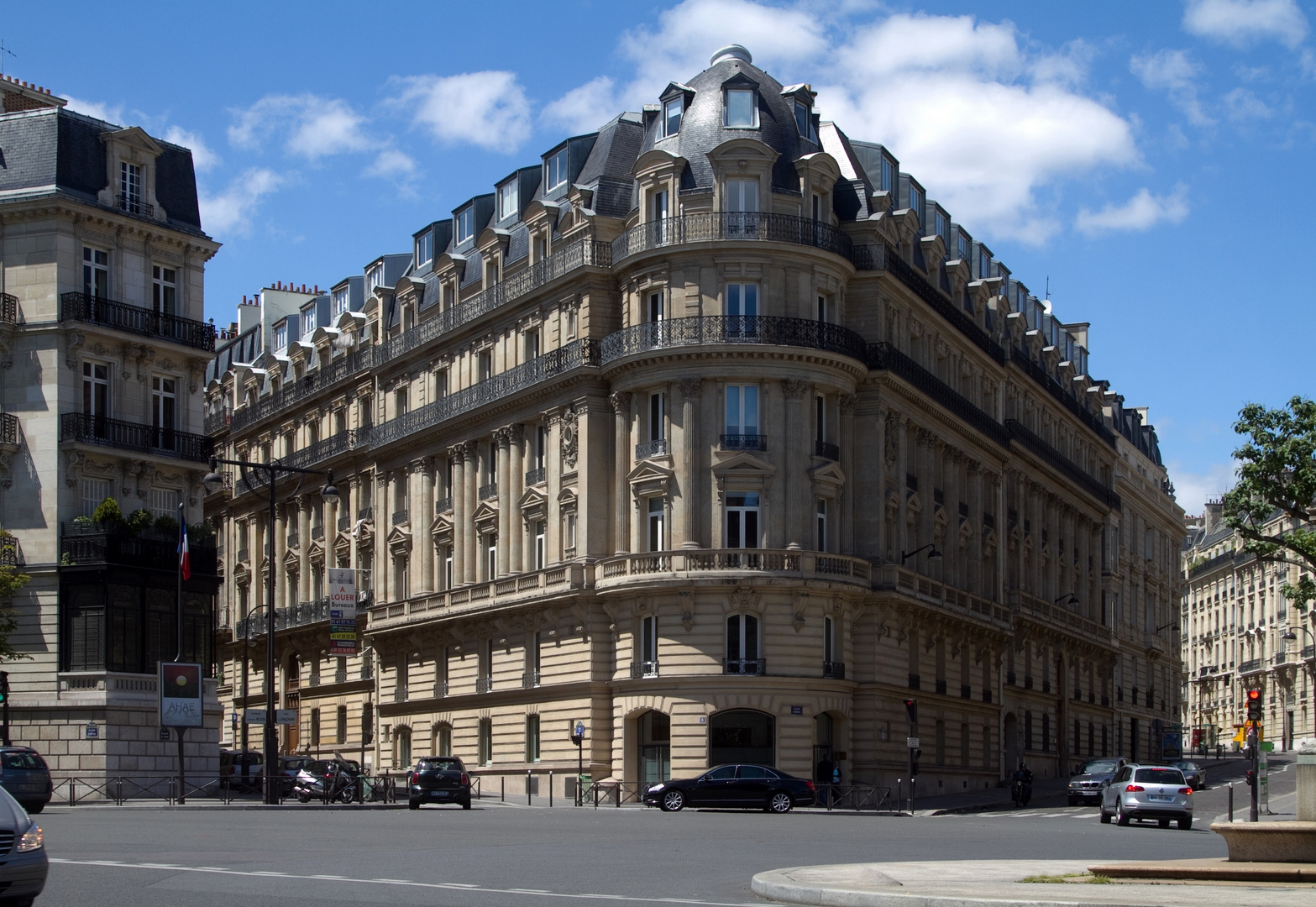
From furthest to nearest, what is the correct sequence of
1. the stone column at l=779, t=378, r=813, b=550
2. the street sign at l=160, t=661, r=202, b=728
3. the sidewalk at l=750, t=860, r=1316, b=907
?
the stone column at l=779, t=378, r=813, b=550 → the street sign at l=160, t=661, r=202, b=728 → the sidewalk at l=750, t=860, r=1316, b=907

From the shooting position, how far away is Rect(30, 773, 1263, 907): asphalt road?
671 inches

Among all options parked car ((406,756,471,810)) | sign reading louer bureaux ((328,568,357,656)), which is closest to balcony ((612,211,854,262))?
sign reading louer bureaux ((328,568,357,656))

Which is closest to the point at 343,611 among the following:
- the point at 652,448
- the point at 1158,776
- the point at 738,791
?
the point at 738,791

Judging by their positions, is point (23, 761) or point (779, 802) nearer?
point (23, 761)

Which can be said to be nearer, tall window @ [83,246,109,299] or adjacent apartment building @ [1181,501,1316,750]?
tall window @ [83,246,109,299]

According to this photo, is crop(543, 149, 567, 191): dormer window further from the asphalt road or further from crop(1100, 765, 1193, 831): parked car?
crop(1100, 765, 1193, 831): parked car

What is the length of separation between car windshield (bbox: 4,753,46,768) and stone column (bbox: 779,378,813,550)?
24395mm

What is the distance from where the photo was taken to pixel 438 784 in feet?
146

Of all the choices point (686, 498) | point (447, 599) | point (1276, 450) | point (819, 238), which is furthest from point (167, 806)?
point (1276, 450)

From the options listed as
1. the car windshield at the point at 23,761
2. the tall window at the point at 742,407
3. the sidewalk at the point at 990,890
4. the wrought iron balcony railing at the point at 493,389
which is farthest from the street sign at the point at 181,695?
the sidewalk at the point at 990,890

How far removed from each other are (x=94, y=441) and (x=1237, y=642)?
362 ft

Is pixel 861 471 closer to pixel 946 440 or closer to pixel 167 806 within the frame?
pixel 946 440

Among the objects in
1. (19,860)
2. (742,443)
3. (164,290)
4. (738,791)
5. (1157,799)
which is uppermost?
(164,290)

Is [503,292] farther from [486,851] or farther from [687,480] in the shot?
[486,851]
